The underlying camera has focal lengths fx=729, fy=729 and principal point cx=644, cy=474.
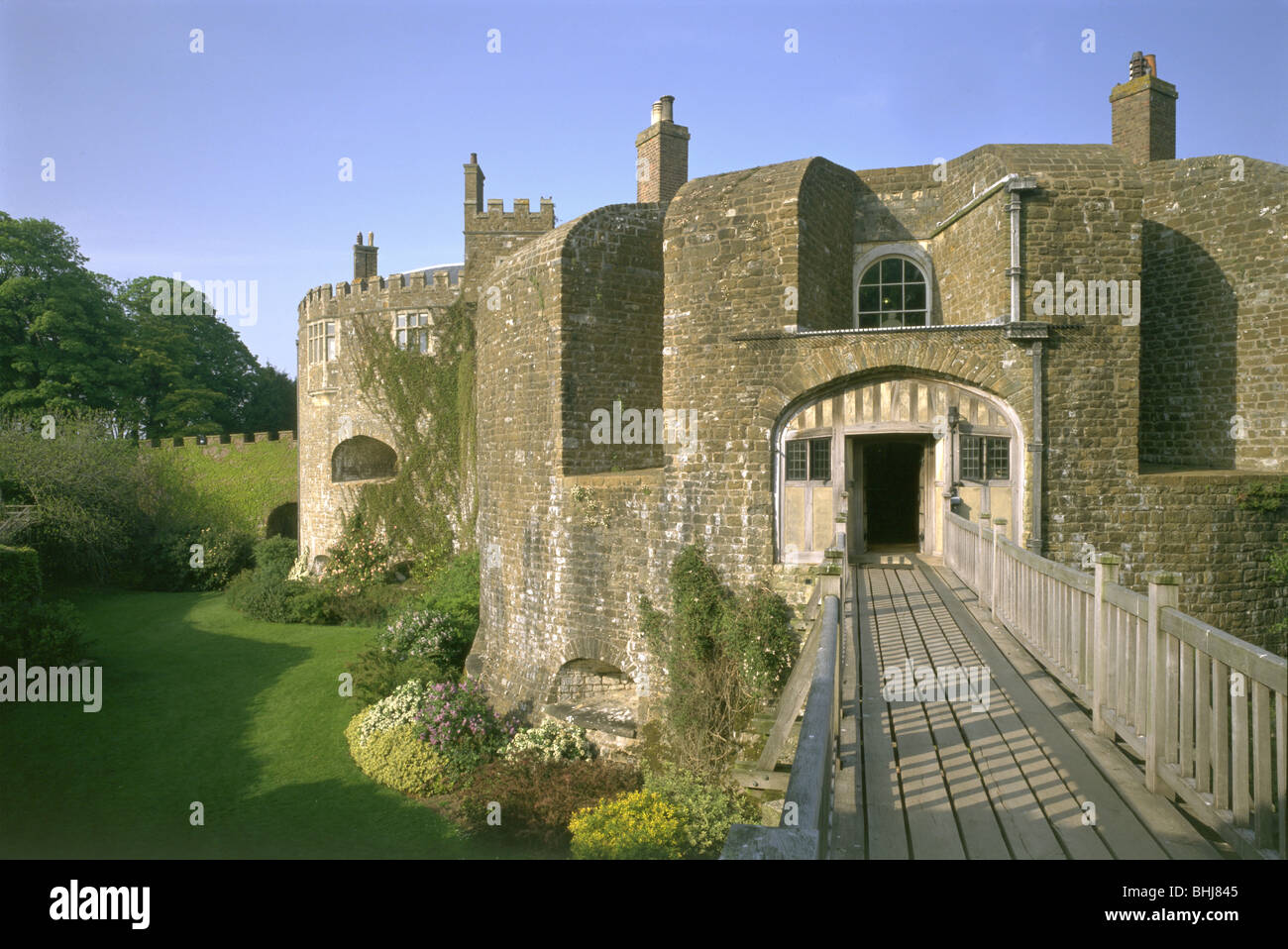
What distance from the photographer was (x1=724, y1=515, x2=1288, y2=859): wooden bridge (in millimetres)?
2844

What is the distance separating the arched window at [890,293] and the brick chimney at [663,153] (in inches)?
189

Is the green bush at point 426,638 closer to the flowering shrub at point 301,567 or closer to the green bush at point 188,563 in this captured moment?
the flowering shrub at point 301,567

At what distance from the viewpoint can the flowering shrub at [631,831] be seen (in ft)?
26.7

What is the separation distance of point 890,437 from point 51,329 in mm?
31081

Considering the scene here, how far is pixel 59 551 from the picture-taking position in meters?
23.0

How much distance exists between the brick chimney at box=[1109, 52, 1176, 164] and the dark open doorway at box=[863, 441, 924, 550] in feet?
24.2

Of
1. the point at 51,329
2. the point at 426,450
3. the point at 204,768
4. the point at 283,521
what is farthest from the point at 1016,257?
the point at 51,329

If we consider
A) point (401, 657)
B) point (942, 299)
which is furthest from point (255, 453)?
point (942, 299)

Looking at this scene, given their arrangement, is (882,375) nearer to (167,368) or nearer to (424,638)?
(424,638)

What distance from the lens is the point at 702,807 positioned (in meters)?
9.34

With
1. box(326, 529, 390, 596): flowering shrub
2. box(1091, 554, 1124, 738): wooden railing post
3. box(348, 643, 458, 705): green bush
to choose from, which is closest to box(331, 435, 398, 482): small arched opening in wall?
box(326, 529, 390, 596): flowering shrub

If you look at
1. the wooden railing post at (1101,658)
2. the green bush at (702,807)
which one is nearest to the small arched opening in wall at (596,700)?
the green bush at (702,807)
